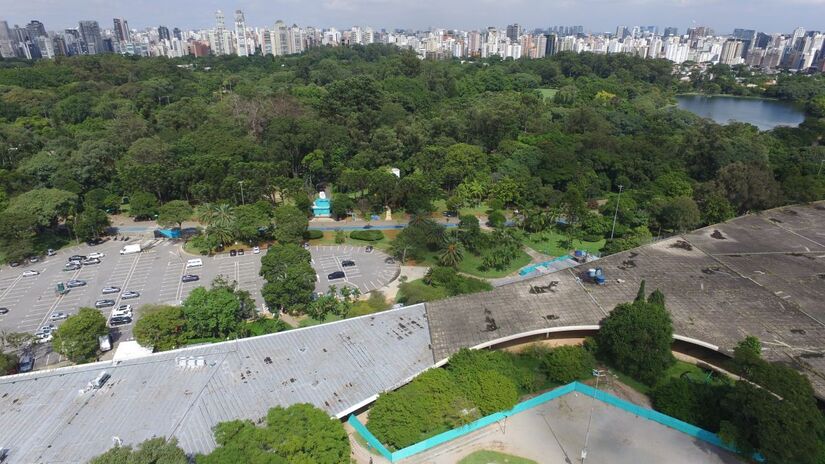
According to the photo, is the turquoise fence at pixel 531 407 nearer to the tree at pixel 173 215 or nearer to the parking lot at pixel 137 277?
the parking lot at pixel 137 277

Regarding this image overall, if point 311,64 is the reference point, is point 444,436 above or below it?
below

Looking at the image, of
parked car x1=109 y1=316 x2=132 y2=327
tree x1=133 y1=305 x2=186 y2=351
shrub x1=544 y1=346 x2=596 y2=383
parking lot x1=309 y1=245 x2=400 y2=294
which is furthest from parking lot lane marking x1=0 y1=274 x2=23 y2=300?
shrub x1=544 y1=346 x2=596 y2=383

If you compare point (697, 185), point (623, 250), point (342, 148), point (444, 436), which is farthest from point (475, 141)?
point (444, 436)

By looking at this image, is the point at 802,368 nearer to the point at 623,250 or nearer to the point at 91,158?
the point at 623,250

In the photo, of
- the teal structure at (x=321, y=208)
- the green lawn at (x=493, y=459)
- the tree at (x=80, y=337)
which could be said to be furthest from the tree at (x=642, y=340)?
the teal structure at (x=321, y=208)

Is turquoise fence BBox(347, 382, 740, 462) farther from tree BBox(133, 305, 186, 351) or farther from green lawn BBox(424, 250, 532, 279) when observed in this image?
green lawn BBox(424, 250, 532, 279)

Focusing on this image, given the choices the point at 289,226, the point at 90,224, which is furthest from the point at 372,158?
the point at 90,224
